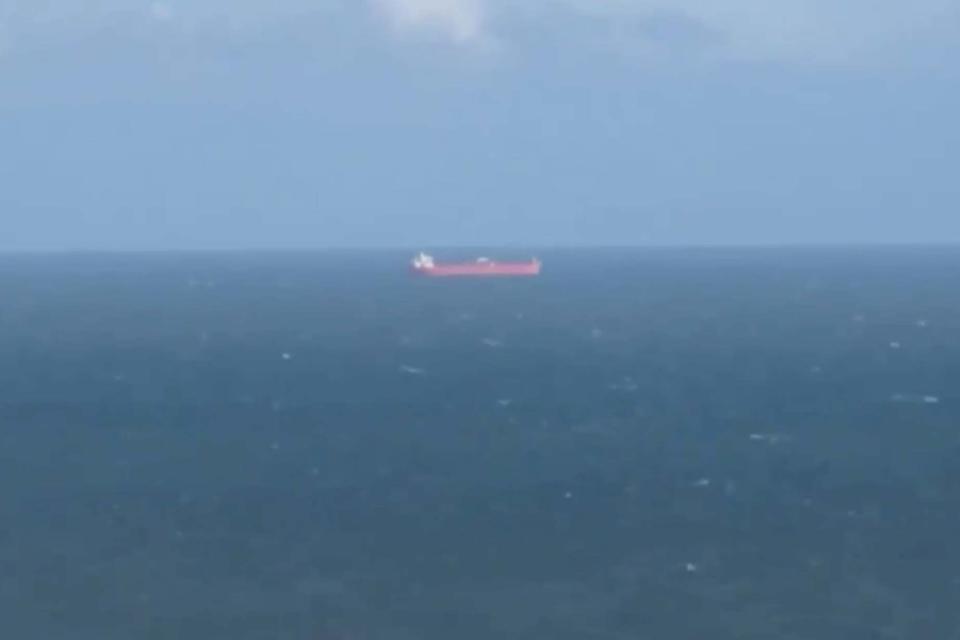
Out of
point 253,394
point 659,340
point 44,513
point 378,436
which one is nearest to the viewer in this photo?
point 44,513

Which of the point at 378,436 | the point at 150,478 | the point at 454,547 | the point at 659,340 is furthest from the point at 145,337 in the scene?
the point at 454,547

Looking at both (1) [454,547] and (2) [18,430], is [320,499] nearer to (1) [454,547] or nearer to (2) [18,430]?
(1) [454,547]

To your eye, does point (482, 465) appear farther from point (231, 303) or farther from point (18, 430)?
point (231, 303)

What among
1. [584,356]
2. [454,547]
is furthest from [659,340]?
[454,547]

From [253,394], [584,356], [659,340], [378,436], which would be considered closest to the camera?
[378,436]

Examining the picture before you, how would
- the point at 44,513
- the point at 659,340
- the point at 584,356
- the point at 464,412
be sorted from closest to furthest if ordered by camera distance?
1. the point at 44,513
2. the point at 464,412
3. the point at 584,356
4. the point at 659,340

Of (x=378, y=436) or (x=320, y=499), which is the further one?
(x=378, y=436)
